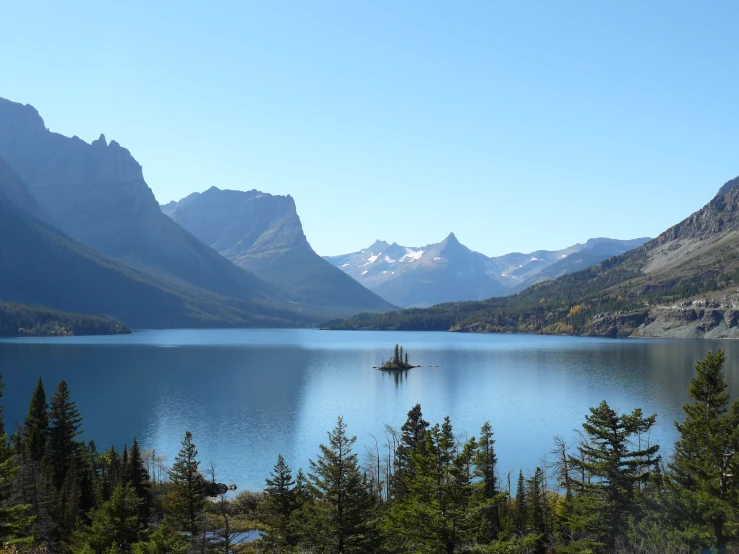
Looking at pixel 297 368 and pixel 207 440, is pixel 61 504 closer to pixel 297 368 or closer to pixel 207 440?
pixel 207 440

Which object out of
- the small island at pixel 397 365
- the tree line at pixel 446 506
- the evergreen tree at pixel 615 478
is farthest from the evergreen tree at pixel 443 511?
the small island at pixel 397 365

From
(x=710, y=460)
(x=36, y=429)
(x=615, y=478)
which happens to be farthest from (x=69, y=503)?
(x=710, y=460)

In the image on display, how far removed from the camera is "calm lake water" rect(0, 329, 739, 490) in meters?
88.6

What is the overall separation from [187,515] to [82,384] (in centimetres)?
11407

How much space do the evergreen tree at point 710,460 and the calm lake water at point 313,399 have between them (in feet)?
126

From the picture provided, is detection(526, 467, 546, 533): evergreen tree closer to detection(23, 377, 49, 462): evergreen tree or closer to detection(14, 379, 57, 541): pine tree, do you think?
detection(14, 379, 57, 541): pine tree

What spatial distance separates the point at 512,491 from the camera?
70438 millimetres

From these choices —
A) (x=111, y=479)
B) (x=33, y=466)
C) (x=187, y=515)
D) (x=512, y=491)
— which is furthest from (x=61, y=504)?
(x=512, y=491)

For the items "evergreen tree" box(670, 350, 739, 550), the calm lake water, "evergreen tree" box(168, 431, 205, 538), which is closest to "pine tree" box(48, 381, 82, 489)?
the calm lake water

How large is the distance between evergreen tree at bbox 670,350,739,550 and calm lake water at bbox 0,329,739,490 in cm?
3845

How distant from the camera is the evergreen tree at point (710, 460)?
1331 inches

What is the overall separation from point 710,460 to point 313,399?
327 ft

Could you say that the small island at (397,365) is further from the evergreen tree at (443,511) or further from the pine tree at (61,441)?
the evergreen tree at (443,511)

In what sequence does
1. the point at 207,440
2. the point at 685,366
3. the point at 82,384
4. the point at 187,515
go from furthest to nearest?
1. the point at 685,366
2. the point at 82,384
3. the point at 207,440
4. the point at 187,515
